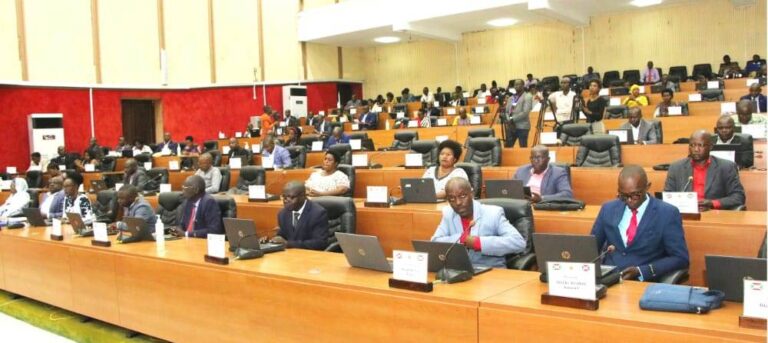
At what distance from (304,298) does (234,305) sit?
517mm

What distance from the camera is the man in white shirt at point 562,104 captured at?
28.7 ft

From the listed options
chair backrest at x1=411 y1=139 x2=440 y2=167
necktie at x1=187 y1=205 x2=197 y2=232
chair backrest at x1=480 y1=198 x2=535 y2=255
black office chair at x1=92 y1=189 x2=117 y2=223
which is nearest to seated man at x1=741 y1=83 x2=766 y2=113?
chair backrest at x1=411 y1=139 x2=440 y2=167

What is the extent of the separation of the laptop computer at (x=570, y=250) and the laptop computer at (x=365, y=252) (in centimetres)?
74

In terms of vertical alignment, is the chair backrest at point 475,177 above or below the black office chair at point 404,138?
below

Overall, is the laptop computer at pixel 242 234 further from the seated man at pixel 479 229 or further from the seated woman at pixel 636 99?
the seated woman at pixel 636 99

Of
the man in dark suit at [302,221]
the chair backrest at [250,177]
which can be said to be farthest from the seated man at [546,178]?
the chair backrest at [250,177]

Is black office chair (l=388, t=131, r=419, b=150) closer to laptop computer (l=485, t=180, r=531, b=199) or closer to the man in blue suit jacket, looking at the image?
laptop computer (l=485, t=180, r=531, b=199)

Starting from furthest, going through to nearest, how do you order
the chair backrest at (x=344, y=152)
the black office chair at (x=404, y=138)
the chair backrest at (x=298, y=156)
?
1. the black office chair at (x=404, y=138)
2. the chair backrest at (x=298, y=156)
3. the chair backrest at (x=344, y=152)

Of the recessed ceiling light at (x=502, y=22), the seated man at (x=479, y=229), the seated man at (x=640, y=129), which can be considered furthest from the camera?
the recessed ceiling light at (x=502, y=22)

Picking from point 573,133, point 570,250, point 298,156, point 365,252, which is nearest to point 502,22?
point 298,156

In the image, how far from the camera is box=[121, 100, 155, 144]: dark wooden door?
1475 centimetres

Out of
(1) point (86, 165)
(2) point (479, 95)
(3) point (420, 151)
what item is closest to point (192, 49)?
(1) point (86, 165)

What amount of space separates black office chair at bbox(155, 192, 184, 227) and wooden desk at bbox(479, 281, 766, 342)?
4020 mm

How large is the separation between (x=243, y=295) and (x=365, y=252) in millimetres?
674
